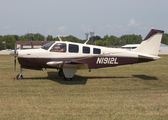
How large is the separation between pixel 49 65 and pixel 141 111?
18.6 feet

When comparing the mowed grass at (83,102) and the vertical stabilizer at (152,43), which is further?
the vertical stabilizer at (152,43)

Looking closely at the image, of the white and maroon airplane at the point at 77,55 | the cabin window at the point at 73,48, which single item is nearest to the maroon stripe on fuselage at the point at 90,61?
the white and maroon airplane at the point at 77,55

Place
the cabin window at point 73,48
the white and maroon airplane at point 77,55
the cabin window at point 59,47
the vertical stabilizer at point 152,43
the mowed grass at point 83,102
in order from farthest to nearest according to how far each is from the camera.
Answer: the vertical stabilizer at point 152,43
the cabin window at point 73,48
the cabin window at point 59,47
the white and maroon airplane at point 77,55
the mowed grass at point 83,102

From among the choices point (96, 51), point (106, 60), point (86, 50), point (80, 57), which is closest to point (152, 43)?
point (106, 60)

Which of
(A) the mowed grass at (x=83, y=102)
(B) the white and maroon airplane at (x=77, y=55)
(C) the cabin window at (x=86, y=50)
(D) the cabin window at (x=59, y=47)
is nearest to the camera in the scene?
(A) the mowed grass at (x=83, y=102)

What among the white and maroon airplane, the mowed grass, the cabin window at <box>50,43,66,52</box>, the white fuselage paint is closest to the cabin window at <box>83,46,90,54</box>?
the white and maroon airplane

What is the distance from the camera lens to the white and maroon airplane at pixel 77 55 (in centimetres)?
989

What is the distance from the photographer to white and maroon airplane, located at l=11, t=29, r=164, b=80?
9.89 m

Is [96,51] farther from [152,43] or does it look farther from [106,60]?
[152,43]

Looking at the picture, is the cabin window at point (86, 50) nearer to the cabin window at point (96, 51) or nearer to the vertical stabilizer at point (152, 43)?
the cabin window at point (96, 51)

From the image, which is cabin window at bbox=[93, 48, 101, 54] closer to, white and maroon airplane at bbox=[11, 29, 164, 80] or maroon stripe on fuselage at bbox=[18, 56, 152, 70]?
white and maroon airplane at bbox=[11, 29, 164, 80]

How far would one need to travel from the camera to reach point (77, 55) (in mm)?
10242

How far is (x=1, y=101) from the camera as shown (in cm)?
636

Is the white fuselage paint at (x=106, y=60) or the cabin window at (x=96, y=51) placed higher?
the cabin window at (x=96, y=51)
